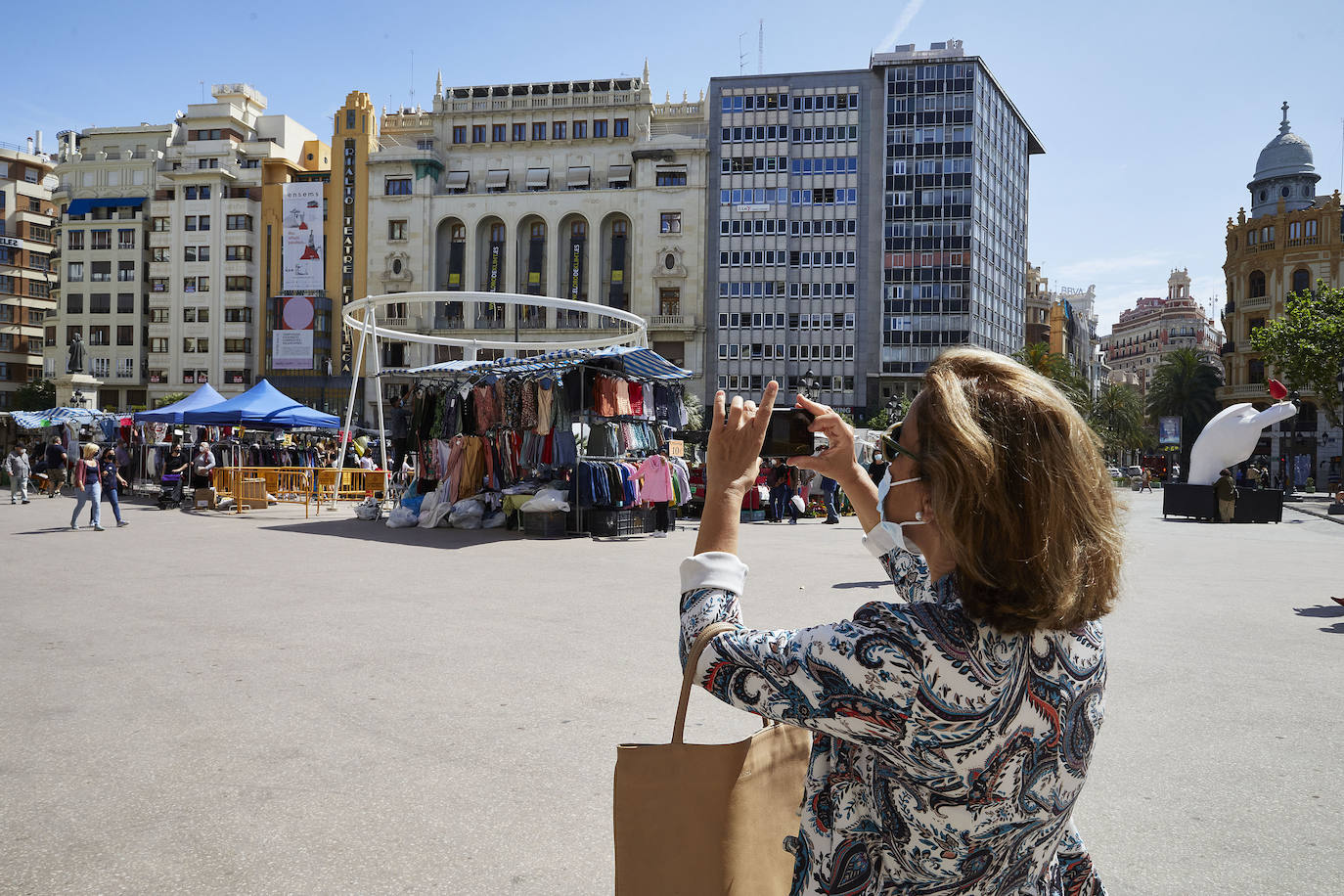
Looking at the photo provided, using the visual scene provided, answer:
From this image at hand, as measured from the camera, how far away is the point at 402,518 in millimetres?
16703

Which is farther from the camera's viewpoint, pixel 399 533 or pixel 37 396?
pixel 37 396

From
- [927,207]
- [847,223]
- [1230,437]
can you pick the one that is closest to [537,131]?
[847,223]

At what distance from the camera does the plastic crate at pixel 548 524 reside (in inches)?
606

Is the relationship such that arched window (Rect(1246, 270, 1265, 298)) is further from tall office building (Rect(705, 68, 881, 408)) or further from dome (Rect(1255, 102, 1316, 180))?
tall office building (Rect(705, 68, 881, 408))

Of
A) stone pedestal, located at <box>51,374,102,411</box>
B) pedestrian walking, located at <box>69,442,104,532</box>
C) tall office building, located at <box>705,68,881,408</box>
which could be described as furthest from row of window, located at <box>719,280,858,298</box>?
pedestrian walking, located at <box>69,442,104,532</box>

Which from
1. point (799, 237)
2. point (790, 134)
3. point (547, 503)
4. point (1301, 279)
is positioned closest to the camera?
point (547, 503)

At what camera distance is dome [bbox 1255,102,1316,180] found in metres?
70.2

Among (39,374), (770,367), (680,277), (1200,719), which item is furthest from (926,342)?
(39,374)

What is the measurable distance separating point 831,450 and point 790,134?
70803mm

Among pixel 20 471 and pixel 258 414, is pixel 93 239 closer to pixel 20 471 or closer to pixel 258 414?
pixel 20 471

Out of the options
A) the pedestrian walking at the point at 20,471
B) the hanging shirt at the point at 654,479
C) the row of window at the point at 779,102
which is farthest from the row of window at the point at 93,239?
the hanging shirt at the point at 654,479

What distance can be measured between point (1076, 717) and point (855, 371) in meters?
68.1

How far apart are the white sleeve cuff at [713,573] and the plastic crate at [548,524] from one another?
13.8 metres

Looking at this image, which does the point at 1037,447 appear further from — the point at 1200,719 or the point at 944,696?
the point at 1200,719
